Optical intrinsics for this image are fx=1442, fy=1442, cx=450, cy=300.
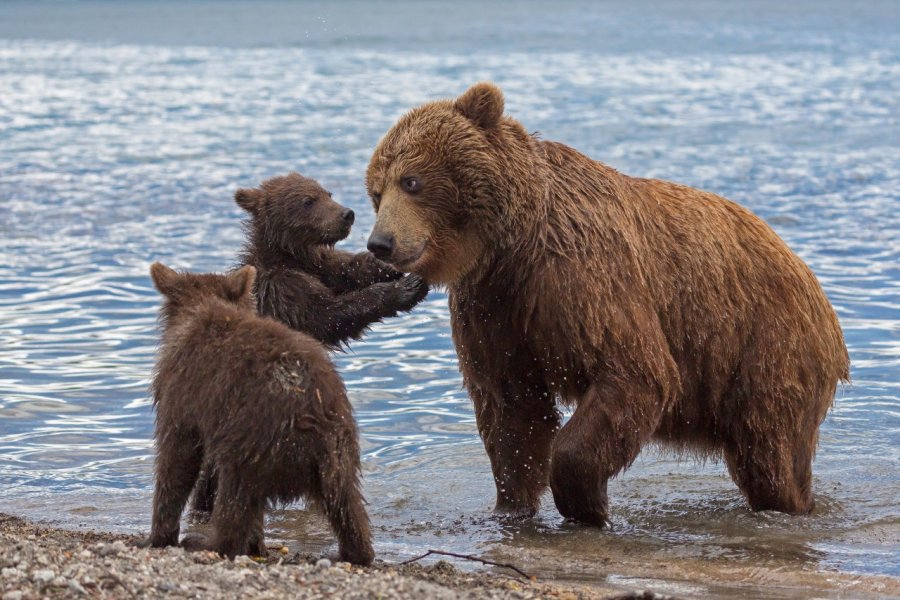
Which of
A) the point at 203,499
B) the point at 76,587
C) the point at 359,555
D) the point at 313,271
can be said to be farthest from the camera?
the point at 313,271

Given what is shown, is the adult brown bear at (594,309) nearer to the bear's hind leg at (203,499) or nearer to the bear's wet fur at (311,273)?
the bear's wet fur at (311,273)

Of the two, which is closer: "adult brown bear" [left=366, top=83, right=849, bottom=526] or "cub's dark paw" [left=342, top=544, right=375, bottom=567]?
"cub's dark paw" [left=342, top=544, right=375, bottom=567]

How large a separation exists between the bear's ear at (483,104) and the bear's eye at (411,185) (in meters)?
0.39

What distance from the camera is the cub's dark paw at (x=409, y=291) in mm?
7398

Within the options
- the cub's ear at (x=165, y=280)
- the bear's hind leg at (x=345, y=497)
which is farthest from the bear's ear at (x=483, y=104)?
the bear's hind leg at (x=345, y=497)

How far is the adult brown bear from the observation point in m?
6.27

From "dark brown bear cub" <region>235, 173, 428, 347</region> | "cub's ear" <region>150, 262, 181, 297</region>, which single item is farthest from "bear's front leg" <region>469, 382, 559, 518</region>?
"cub's ear" <region>150, 262, 181, 297</region>

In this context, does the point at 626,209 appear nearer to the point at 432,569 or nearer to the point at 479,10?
the point at 432,569

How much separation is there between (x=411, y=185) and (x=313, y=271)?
5.50ft

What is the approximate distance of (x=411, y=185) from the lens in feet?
20.5

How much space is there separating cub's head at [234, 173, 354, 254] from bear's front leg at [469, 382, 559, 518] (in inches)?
51.7

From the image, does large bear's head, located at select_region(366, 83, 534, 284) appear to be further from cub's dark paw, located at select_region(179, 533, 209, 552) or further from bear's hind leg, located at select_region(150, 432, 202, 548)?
cub's dark paw, located at select_region(179, 533, 209, 552)

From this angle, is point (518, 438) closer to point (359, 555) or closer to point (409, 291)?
point (409, 291)

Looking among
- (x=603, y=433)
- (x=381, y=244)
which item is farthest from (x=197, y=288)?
(x=603, y=433)
